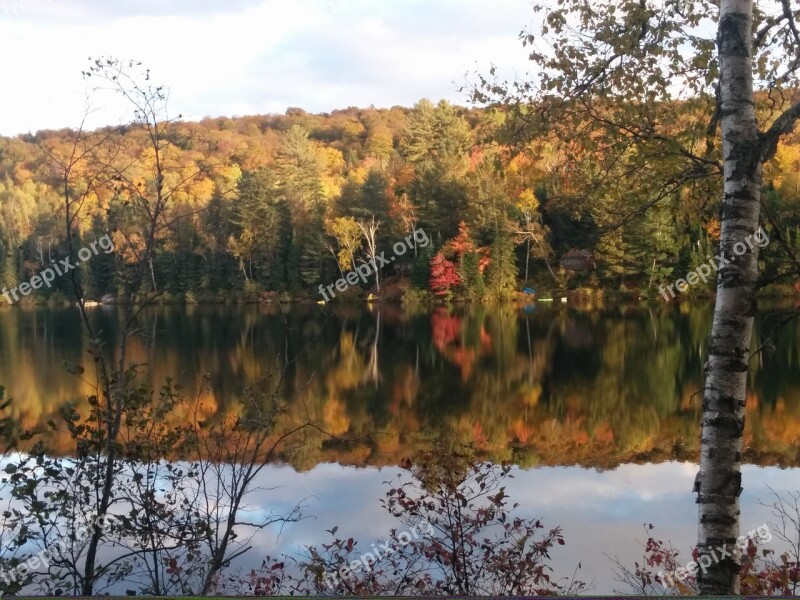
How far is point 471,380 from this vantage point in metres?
13.3

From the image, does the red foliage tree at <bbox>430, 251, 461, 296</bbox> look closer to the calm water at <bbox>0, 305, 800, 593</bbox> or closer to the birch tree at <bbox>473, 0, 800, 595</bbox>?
the calm water at <bbox>0, 305, 800, 593</bbox>

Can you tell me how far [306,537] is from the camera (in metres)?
5.85

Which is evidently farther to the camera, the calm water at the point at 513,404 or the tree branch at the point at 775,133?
the calm water at the point at 513,404

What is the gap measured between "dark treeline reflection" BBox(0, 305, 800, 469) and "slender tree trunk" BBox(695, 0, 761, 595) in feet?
2.29

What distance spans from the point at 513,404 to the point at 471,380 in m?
2.10

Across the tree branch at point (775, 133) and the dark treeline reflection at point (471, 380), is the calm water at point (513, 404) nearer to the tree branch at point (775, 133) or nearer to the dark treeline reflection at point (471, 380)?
the dark treeline reflection at point (471, 380)

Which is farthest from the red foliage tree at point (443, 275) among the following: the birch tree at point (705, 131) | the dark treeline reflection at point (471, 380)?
the birch tree at point (705, 131)

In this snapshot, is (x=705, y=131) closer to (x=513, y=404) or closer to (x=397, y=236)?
(x=513, y=404)

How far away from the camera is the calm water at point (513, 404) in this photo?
6352 millimetres

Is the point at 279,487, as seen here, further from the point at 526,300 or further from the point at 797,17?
the point at 526,300

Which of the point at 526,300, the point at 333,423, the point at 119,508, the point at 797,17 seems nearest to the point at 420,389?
the point at 333,423

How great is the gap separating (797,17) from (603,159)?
3.87ft

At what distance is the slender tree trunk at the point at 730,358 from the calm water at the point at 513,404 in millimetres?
145

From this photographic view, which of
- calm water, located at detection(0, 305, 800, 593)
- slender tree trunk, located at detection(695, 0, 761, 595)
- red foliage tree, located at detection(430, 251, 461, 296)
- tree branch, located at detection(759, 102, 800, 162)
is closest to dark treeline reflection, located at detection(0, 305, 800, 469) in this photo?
calm water, located at detection(0, 305, 800, 593)
